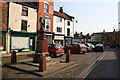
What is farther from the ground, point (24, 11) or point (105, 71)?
point (24, 11)

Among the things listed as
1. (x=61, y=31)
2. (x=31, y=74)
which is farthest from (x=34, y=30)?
(x=31, y=74)

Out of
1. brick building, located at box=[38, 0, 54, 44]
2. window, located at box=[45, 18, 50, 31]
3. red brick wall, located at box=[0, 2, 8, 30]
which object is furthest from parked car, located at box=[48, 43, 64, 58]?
window, located at box=[45, 18, 50, 31]

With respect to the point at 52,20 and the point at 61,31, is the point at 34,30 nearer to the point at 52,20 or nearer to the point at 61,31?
the point at 52,20

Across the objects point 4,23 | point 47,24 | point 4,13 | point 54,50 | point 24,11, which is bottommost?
point 54,50

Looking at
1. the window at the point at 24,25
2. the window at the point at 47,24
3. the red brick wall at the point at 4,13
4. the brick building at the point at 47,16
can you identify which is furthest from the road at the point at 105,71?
the window at the point at 47,24

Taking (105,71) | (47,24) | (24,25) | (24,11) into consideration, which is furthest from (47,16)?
(105,71)

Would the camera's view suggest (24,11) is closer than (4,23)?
No

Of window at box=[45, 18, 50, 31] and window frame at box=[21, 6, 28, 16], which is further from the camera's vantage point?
window at box=[45, 18, 50, 31]

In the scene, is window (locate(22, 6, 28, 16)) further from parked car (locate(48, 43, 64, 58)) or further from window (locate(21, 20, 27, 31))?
parked car (locate(48, 43, 64, 58))

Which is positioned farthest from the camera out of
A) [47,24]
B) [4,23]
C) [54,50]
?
[47,24]

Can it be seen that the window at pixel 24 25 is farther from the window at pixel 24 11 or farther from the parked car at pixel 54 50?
the parked car at pixel 54 50

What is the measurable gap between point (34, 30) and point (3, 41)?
26.2ft

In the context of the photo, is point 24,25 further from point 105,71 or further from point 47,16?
point 105,71

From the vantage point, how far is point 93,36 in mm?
130125
